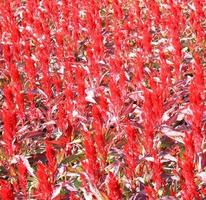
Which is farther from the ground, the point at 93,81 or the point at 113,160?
the point at 93,81

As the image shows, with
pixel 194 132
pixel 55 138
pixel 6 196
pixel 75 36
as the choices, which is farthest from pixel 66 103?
pixel 75 36

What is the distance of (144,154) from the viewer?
3062mm

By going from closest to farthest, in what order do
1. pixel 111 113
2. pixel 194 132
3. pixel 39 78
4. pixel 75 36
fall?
pixel 194 132 → pixel 111 113 → pixel 39 78 → pixel 75 36

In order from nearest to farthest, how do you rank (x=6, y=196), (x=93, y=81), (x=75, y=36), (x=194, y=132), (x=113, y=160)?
(x=6, y=196), (x=194, y=132), (x=113, y=160), (x=93, y=81), (x=75, y=36)

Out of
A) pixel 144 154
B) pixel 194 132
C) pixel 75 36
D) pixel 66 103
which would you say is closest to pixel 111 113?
pixel 66 103

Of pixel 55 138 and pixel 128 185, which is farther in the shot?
pixel 55 138

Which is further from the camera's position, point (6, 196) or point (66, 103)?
point (66, 103)

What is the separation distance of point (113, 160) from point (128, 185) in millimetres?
372

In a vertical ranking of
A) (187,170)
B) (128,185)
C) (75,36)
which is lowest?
(128,185)

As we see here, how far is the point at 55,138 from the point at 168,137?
865 millimetres

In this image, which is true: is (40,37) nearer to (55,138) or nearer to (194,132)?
(55,138)

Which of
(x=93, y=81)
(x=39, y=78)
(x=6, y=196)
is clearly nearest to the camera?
(x=6, y=196)

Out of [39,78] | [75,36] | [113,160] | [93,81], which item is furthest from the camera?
[75,36]

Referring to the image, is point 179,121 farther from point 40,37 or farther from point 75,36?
point 40,37
